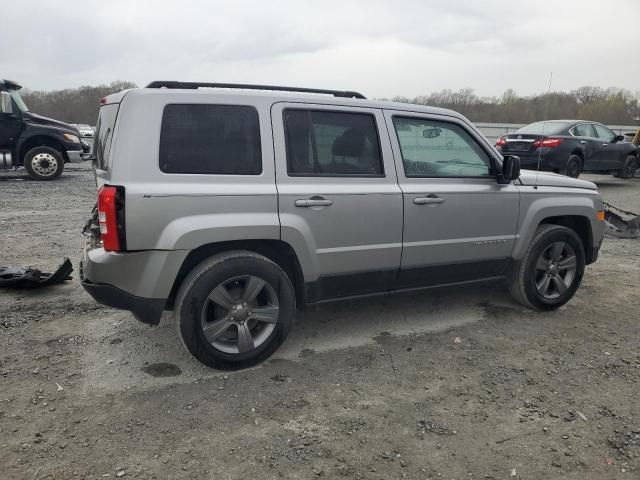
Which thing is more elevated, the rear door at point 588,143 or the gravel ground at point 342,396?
the rear door at point 588,143

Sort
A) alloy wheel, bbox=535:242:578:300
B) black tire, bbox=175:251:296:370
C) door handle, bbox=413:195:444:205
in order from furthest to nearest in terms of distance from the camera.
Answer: alloy wheel, bbox=535:242:578:300 → door handle, bbox=413:195:444:205 → black tire, bbox=175:251:296:370

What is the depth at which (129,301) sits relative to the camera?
10.3 feet

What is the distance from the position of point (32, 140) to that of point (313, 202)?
39.7 ft

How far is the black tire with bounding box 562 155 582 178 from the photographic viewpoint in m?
12.2

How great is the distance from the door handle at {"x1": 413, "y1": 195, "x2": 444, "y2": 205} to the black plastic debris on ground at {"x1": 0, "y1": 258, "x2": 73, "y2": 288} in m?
3.38

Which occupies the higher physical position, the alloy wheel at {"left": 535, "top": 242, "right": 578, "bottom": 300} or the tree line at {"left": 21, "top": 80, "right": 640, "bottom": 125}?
the tree line at {"left": 21, "top": 80, "right": 640, "bottom": 125}

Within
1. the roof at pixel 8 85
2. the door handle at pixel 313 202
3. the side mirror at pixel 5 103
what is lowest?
the door handle at pixel 313 202

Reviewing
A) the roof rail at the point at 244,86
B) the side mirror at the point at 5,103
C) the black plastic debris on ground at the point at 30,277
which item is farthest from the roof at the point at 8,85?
the roof rail at the point at 244,86

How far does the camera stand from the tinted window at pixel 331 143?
344cm

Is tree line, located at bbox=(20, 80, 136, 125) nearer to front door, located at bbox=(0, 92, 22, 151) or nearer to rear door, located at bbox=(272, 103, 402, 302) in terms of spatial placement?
front door, located at bbox=(0, 92, 22, 151)

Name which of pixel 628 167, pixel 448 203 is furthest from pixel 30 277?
pixel 628 167

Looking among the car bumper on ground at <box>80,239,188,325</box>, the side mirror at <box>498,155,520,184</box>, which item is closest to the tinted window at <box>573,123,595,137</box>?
the side mirror at <box>498,155,520,184</box>

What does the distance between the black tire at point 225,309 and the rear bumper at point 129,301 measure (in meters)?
0.13

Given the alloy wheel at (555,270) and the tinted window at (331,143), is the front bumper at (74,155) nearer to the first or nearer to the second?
the tinted window at (331,143)
